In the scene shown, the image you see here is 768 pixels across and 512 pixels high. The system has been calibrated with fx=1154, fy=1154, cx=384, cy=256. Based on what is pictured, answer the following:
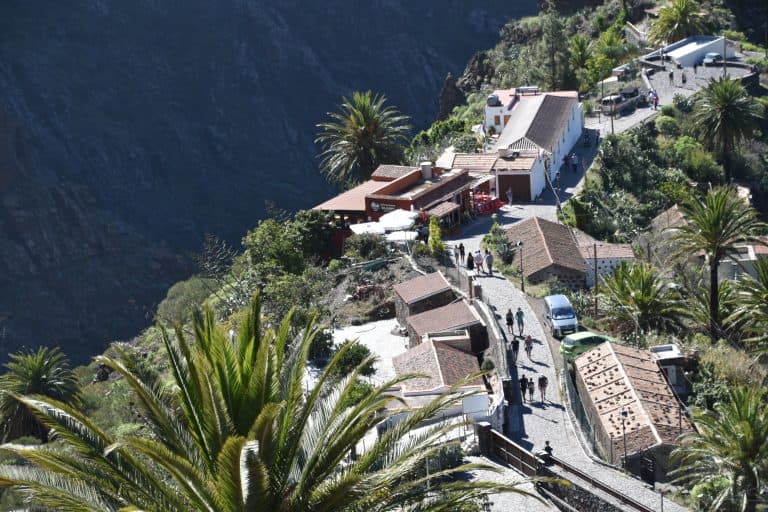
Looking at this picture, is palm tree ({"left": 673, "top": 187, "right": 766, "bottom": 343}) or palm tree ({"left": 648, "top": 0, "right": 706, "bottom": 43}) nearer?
palm tree ({"left": 673, "top": 187, "right": 766, "bottom": 343})

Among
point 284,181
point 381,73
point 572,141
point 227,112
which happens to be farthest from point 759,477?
point 381,73

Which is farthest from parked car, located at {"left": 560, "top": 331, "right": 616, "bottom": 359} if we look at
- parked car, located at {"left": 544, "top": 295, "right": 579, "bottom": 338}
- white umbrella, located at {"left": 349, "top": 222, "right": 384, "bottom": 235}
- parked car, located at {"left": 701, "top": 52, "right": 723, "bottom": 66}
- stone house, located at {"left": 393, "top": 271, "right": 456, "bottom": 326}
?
parked car, located at {"left": 701, "top": 52, "right": 723, "bottom": 66}

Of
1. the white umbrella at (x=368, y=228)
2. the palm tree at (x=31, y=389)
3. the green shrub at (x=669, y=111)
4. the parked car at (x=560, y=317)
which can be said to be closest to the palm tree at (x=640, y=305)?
the parked car at (x=560, y=317)

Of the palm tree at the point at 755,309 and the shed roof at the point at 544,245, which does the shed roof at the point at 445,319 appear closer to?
the shed roof at the point at 544,245

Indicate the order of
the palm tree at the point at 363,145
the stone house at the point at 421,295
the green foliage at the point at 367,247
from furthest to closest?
the palm tree at the point at 363,145 → the green foliage at the point at 367,247 → the stone house at the point at 421,295

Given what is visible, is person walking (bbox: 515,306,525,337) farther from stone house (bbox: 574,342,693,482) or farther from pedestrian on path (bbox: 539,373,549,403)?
pedestrian on path (bbox: 539,373,549,403)

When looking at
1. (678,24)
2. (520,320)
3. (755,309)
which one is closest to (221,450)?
(520,320)
